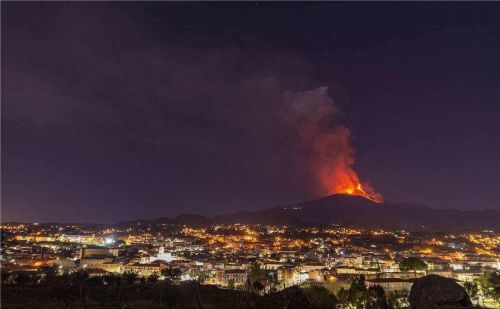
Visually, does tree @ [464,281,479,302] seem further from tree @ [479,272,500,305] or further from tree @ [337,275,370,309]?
tree @ [337,275,370,309]

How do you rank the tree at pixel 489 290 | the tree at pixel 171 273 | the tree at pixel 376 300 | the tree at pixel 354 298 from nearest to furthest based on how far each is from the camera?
1. the tree at pixel 376 300
2. the tree at pixel 354 298
3. the tree at pixel 489 290
4. the tree at pixel 171 273

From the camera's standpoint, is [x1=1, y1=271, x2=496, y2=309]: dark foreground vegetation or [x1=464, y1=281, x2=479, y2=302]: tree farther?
[x1=464, y1=281, x2=479, y2=302]: tree

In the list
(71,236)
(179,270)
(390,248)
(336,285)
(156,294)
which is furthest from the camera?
(71,236)

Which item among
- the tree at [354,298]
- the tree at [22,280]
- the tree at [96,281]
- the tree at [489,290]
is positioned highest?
the tree at [22,280]

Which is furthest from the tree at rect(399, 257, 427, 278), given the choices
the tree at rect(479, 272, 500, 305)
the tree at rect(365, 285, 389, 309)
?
the tree at rect(365, 285, 389, 309)

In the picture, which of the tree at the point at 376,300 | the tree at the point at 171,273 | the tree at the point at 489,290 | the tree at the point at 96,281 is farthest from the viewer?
the tree at the point at 171,273

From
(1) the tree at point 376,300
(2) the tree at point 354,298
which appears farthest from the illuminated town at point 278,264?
(1) the tree at point 376,300

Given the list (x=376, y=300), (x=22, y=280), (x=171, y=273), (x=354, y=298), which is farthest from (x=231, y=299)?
(x=171, y=273)

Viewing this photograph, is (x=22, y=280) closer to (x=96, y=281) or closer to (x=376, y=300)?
(x=96, y=281)

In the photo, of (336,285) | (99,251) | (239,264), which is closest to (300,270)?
Answer: (239,264)

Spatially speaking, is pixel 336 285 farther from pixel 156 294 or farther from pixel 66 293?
pixel 66 293

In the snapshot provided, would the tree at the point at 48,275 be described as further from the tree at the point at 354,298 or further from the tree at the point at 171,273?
the tree at the point at 354,298
